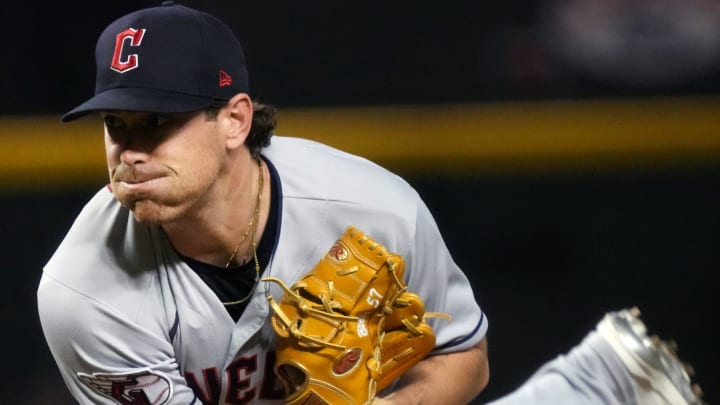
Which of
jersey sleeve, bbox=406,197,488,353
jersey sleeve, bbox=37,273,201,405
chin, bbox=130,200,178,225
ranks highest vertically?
chin, bbox=130,200,178,225

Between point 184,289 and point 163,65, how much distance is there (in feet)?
1.16

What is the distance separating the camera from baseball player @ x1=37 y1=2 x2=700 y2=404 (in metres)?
2.05

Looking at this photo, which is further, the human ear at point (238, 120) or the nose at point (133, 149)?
the human ear at point (238, 120)

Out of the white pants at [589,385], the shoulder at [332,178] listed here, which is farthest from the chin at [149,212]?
the white pants at [589,385]

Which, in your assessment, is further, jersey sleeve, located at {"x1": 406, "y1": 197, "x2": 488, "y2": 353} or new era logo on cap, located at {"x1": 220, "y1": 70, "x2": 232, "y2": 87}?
jersey sleeve, located at {"x1": 406, "y1": 197, "x2": 488, "y2": 353}

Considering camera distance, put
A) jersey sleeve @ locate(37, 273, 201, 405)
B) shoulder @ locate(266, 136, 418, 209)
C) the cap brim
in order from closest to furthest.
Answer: the cap brim < jersey sleeve @ locate(37, 273, 201, 405) < shoulder @ locate(266, 136, 418, 209)

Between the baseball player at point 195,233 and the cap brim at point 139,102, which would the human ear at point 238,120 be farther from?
the cap brim at point 139,102

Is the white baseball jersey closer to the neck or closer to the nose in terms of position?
the neck

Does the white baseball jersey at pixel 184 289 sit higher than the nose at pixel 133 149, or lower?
lower

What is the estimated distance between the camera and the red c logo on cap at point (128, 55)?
2047 mm

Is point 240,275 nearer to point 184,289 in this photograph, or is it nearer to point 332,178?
point 184,289

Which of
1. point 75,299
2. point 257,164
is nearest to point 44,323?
point 75,299

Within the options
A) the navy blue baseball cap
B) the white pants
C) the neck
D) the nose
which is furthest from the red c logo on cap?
the white pants

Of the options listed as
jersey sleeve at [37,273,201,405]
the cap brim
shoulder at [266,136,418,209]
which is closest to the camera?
the cap brim
